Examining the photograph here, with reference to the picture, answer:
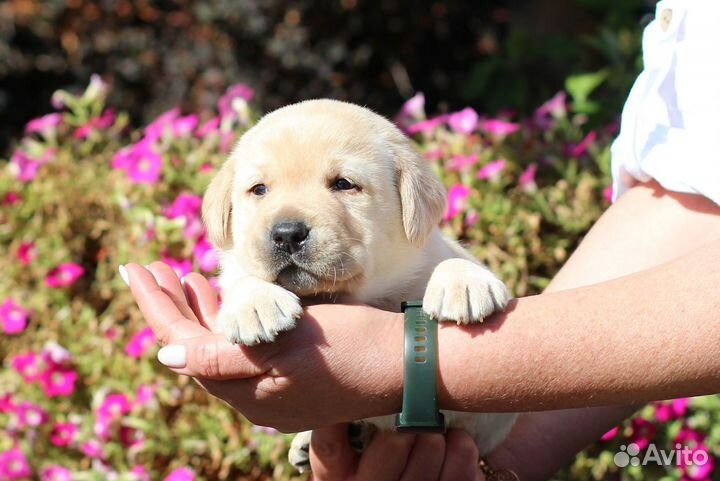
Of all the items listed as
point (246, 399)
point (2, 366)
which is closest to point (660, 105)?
point (246, 399)

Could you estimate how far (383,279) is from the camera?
260cm

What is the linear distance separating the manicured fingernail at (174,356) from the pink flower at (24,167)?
3.15 m

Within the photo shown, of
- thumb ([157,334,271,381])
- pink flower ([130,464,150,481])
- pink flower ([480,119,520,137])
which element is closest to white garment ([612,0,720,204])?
thumb ([157,334,271,381])

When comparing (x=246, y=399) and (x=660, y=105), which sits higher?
(x=660, y=105)

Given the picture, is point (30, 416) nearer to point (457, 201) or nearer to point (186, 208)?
point (186, 208)

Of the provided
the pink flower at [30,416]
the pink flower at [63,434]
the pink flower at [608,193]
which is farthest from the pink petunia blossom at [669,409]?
the pink flower at [30,416]

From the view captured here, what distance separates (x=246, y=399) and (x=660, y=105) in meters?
1.52

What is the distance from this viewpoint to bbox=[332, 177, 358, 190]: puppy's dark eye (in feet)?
8.34

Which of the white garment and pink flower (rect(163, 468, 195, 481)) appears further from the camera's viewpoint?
pink flower (rect(163, 468, 195, 481))

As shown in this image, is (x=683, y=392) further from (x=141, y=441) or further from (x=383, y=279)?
(x=141, y=441)

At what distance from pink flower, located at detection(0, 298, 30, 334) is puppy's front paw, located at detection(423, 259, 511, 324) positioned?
2.84 metres

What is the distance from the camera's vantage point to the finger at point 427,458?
243 cm

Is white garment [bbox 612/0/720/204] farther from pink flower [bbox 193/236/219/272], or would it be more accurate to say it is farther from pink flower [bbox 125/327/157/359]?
pink flower [bbox 125/327/157/359]

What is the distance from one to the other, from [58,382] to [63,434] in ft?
0.78
